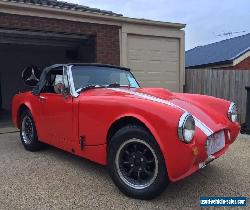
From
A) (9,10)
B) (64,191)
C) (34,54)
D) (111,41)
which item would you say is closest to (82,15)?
(111,41)

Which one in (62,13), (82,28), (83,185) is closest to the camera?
(83,185)

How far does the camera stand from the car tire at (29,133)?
573 centimetres

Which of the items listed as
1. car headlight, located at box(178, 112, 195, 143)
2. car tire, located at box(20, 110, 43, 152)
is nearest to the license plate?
car headlight, located at box(178, 112, 195, 143)

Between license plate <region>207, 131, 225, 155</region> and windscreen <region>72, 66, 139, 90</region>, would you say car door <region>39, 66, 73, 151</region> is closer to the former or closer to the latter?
windscreen <region>72, 66, 139, 90</region>

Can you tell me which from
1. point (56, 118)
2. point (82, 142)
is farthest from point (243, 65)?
point (82, 142)

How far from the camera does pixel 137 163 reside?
11.9 ft

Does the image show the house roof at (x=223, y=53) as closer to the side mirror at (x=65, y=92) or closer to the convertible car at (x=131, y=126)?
the convertible car at (x=131, y=126)

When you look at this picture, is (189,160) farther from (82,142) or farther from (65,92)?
(65,92)

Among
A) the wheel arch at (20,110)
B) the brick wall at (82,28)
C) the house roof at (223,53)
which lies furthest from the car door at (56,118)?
the house roof at (223,53)

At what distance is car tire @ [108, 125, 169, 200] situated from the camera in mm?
3387

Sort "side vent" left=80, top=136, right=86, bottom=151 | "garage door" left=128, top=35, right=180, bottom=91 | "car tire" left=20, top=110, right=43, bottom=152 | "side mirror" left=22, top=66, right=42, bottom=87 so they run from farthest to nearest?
1. "garage door" left=128, top=35, right=180, bottom=91
2. "side mirror" left=22, top=66, right=42, bottom=87
3. "car tire" left=20, top=110, right=43, bottom=152
4. "side vent" left=80, top=136, right=86, bottom=151

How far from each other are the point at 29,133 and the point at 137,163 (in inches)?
119

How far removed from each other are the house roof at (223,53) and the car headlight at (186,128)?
1449cm

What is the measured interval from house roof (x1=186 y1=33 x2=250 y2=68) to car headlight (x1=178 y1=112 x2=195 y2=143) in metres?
14.5
